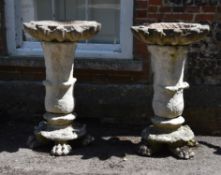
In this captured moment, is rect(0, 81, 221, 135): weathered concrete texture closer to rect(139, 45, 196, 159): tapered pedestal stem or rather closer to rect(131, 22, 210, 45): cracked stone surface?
rect(139, 45, 196, 159): tapered pedestal stem

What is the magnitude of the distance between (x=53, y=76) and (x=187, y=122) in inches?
64.9

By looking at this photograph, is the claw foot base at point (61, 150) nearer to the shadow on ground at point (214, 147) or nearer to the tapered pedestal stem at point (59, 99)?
the tapered pedestal stem at point (59, 99)

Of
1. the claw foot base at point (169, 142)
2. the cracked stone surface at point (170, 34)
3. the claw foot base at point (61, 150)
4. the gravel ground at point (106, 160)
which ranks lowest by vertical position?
the gravel ground at point (106, 160)

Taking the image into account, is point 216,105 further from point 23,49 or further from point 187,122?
point 23,49

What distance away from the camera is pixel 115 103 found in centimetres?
543

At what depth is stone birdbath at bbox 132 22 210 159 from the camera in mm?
4332

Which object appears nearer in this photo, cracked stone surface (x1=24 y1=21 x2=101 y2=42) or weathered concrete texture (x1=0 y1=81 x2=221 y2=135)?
cracked stone surface (x1=24 y1=21 x2=101 y2=42)

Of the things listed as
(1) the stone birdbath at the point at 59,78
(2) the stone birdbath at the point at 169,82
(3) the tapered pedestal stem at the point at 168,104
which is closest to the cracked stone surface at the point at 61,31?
(1) the stone birdbath at the point at 59,78

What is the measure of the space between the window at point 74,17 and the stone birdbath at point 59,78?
2.34 feet

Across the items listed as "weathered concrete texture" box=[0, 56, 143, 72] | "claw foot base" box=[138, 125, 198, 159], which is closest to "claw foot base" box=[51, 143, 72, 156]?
"claw foot base" box=[138, 125, 198, 159]

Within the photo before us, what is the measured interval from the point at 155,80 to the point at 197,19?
0.91 metres

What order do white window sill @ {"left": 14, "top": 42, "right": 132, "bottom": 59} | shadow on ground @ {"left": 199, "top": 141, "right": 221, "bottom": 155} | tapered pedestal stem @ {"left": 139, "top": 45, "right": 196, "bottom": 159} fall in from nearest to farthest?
1. tapered pedestal stem @ {"left": 139, "top": 45, "right": 196, "bottom": 159}
2. shadow on ground @ {"left": 199, "top": 141, "right": 221, "bottom": 155}
3. white window sill @ {"left": 14, "top": 42, "right": 132, "bottom": 59}

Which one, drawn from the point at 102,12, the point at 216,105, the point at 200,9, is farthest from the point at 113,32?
the point at 216,105

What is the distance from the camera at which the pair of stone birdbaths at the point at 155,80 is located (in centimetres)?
439
